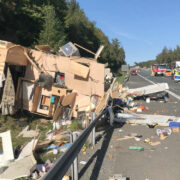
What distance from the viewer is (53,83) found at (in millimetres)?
7605

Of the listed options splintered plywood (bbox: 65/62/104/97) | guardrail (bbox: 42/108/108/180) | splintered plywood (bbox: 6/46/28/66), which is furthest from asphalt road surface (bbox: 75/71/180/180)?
splintered plywood (bbox: 6/46/28/66)

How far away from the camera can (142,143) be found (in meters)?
5.11

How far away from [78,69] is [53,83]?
42.3 inches

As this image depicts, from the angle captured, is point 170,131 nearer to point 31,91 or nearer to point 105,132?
point 105,132

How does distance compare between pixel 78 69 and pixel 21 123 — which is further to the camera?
pixel 78 69

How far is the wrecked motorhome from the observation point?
24.0ft

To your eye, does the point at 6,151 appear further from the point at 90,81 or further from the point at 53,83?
the point at 90,81

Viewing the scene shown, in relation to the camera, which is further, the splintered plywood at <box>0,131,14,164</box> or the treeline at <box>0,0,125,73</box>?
the treeline at <box>0,0,125,73</box>

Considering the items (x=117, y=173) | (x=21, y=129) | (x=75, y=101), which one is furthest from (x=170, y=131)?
(x=21, y=129)

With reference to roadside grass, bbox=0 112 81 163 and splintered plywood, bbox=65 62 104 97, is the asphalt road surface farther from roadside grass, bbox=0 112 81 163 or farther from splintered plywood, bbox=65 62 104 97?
splintered plywood, bbox=65 62 104 97

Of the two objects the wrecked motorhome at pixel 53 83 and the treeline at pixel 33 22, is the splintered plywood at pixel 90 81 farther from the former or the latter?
Answer: the treeline at pixel 33 22

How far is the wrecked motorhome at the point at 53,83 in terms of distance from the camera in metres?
7.31

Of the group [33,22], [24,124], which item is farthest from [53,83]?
[33,22]

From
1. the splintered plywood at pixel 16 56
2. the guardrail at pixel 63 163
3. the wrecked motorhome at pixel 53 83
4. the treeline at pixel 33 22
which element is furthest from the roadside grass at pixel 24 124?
the treeline at pixel 33 22
